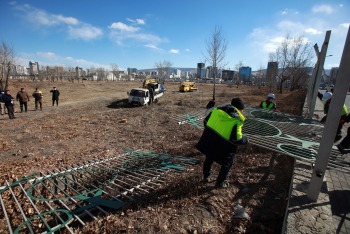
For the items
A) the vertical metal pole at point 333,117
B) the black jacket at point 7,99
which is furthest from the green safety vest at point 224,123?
the black jacket at point 7,99

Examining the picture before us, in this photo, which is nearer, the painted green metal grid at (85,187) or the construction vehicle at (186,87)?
the painted green metal grid at (85,187)

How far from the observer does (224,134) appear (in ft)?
10.1

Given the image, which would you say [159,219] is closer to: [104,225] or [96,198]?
[104,225]

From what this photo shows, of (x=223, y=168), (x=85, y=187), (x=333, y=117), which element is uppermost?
(x=333, y=117)

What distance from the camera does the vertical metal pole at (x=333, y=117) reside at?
2.19 metres

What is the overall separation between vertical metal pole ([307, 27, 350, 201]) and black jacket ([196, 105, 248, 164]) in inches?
42.8

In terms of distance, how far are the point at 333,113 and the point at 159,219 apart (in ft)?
10.0

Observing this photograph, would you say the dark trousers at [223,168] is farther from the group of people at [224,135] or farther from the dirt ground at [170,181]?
the dirt ground at [170,181]

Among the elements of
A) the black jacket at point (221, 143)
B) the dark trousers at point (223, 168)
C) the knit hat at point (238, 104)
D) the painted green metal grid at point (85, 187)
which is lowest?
the painted green metal grid at point (85, 187)

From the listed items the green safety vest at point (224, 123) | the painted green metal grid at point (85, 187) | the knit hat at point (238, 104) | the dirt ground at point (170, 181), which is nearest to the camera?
the dirt ground at point (170, 181)

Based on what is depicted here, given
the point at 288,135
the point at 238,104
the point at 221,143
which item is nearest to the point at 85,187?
the point at 221,143

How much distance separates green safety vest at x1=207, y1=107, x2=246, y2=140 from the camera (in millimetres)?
2977

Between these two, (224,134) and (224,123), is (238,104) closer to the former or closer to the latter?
(224,123)

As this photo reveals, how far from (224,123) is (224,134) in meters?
0.21
